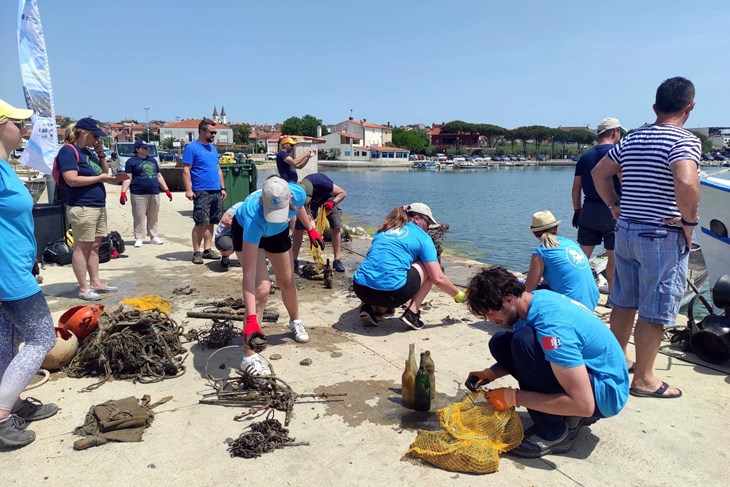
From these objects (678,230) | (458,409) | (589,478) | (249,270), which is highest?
(678,230)

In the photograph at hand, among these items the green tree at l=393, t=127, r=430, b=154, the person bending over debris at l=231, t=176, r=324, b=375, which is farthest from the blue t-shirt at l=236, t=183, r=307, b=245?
the green tree at l=393, t=127, r=430, b=154

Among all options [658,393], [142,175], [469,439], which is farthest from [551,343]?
[142,175]

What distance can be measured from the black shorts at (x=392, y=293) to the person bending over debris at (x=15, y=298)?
2574 millimetres

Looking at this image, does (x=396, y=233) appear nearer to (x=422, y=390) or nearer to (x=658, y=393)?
(x=422, y=390)

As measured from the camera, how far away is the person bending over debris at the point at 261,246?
3.75m

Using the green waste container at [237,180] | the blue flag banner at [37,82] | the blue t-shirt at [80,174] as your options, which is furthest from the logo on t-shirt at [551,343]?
the green waste container at [237,180]

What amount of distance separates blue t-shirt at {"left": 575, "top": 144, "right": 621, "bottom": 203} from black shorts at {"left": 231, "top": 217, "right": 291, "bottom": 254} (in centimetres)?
310

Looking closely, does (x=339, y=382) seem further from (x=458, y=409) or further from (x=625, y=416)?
(x=625, y=416)

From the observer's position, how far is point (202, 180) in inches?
302

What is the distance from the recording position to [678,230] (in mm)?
3506

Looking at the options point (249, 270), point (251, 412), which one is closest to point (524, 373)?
point (251, 412)

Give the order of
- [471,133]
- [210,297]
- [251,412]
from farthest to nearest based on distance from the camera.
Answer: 1. [471,133]
2. [210,297]
3. [251,412]

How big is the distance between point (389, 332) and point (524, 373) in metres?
2.20

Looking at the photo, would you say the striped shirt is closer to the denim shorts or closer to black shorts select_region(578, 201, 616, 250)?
the denim shorts
